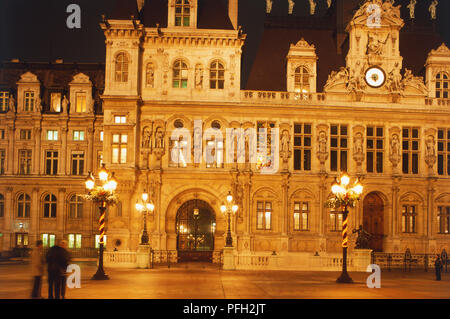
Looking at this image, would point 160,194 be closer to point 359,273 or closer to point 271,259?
point 271,259

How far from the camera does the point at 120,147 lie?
41406 mm

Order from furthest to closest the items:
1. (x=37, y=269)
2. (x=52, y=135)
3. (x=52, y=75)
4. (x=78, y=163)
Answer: (x=52, y=75) < (x=52, y=135) < (x=78, y=163) < (x=37, y=269)

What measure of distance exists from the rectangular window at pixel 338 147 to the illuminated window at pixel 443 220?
775 cm

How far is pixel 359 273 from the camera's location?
33.1 metres

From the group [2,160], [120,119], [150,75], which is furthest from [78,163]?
[150,75]

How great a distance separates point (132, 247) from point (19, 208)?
13450 millimetres

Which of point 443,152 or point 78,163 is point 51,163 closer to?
point 78,163

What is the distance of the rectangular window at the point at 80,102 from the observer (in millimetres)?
49406

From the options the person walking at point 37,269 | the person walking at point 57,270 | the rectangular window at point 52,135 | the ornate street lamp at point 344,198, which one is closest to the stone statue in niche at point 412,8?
the ornate street lamp at point 344,198

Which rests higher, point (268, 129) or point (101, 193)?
point (268, 129)

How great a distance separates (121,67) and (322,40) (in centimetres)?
1633

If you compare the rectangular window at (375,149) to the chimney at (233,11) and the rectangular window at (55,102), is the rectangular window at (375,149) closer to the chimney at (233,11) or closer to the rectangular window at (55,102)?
the chimney at (233,11)

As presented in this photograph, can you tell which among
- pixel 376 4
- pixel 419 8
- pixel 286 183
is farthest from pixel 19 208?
pixel 419 8

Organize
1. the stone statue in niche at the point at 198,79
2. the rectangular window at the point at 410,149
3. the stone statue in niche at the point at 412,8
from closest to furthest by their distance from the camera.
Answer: the stone statue in niche at the point at 198,79 → the rectangular window at the point at 410,149 → the stone statue in niche at the point at 412,8
